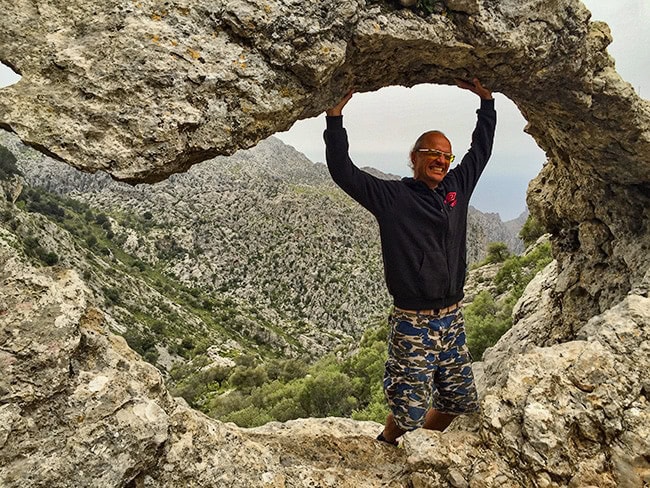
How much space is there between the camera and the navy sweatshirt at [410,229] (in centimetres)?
529

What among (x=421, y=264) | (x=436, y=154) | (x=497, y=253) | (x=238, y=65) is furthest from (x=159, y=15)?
(x=497, y=253)

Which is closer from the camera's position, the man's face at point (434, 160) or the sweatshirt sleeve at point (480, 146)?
the man's face at point (434, 160)

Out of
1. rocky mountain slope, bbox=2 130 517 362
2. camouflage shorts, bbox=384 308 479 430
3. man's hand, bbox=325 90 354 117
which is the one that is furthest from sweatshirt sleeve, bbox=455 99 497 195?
rocky mountain slope, bbox=2 130 517 362

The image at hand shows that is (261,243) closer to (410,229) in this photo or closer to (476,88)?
(476,88)

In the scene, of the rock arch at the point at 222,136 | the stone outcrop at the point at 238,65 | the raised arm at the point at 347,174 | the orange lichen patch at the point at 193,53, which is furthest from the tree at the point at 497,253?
the orange lichen patch at the point at 193,53

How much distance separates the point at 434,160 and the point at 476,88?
1576mm

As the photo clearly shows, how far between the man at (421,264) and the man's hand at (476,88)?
3.75 ft

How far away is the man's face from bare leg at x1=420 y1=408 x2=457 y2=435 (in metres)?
3.26

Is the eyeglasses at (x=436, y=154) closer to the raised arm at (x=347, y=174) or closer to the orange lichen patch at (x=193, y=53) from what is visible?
the raised arm at (x=347, y=174)

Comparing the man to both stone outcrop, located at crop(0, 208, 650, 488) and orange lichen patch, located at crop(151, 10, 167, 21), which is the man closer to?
stone outcrop, located at crop(0, 208, 650, 488)

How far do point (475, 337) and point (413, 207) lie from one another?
11585mm

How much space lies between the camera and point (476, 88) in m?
6.37

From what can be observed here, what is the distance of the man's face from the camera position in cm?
571

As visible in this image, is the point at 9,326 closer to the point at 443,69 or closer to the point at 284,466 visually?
the point at 284,466
